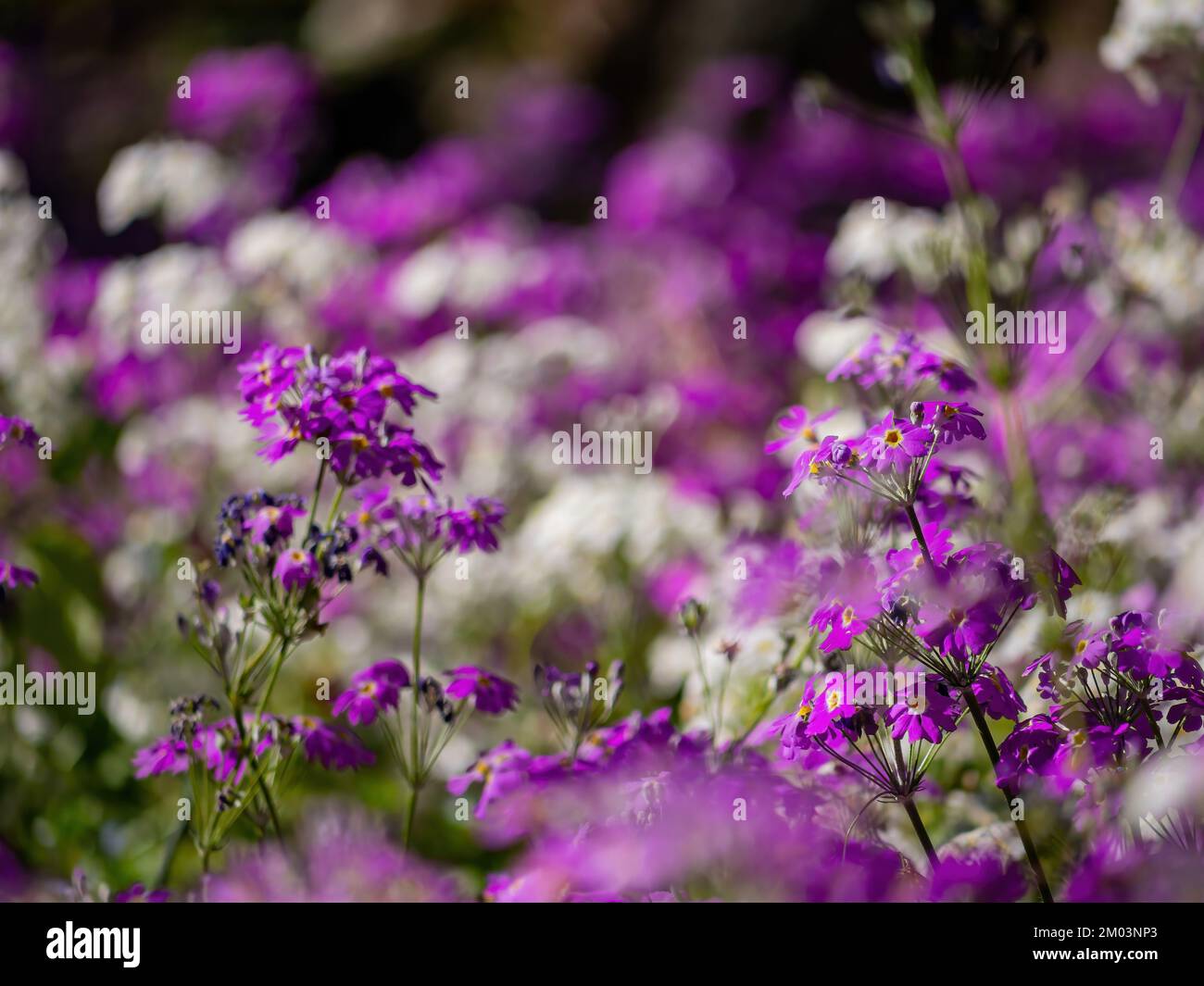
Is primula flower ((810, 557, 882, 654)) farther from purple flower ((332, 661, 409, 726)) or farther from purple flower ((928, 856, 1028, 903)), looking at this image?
purple flower ((332, 661, 409, 726))

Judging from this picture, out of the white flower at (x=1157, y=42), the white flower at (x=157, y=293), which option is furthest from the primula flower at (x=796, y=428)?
the white flower at (x=157, y=293)

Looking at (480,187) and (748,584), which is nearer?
(748,584)

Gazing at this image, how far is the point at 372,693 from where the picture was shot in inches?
77.5

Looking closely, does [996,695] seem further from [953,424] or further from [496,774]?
[496,774]

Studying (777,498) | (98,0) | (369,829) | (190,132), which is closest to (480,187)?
(190,132)

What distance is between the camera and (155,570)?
10.5 ft

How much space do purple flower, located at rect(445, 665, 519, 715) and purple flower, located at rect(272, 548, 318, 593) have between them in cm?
29

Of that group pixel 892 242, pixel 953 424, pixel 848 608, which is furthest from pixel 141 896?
pixel 892 242

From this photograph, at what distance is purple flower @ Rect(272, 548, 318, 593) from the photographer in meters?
1.84

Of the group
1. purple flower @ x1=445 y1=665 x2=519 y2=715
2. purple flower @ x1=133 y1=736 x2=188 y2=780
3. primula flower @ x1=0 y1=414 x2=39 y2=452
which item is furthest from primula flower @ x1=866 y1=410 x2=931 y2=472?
primula flower @ x1=0 y1=414 x2=39 y2=452

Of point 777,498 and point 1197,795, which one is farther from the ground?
point 777,498
